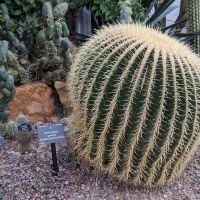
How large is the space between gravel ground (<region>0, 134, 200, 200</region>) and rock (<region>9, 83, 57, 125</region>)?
728mm

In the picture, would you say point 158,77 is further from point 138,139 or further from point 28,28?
point 28,28

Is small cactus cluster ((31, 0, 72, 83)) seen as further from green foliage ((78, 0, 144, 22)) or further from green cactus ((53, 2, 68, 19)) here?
green foliage ((78, 0, 144, 22))

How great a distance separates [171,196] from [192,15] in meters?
2.60

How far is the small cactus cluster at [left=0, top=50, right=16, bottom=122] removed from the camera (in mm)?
2787

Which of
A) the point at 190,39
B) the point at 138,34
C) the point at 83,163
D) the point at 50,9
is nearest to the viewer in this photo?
the point at 138,34

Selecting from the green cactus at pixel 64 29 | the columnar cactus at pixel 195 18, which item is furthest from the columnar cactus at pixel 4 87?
the columnar cactus at pixel 195 18

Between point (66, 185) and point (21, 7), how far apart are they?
1.98 meters

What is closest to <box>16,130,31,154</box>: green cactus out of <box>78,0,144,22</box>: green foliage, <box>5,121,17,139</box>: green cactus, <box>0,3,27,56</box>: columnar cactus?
<box>5,121,17,139</box>: green cactus

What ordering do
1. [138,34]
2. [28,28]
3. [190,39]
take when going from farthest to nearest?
1. [190,39]
2. [28,28]
3. [138,34]

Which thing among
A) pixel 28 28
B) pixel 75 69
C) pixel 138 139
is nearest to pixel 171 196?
pixel 138 139

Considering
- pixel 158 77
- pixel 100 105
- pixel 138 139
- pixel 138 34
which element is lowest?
pixel 138 139

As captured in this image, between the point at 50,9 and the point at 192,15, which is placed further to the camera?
the point at 192,15

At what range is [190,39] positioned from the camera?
4035 mm

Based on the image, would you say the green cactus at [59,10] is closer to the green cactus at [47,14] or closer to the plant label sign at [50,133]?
the green cactus at [47,14]
